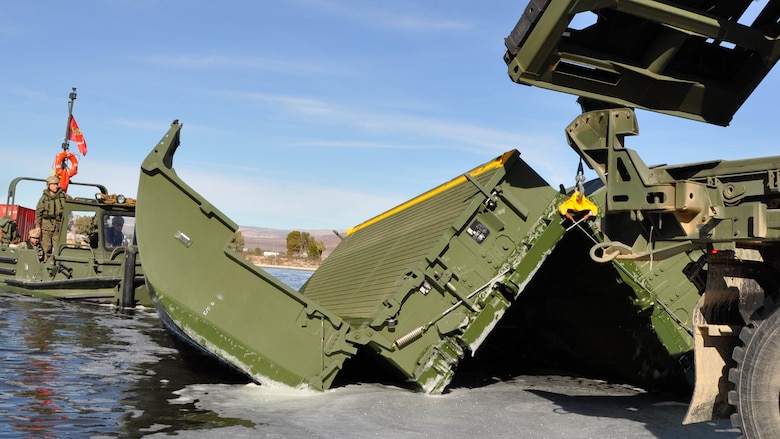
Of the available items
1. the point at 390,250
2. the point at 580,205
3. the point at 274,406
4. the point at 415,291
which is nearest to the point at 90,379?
the point at 274,406

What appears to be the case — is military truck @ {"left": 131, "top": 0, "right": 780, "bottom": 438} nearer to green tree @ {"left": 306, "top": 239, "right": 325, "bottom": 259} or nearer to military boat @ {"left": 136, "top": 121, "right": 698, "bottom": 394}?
military boat @ {"left": 136, "top": 121, "right": 698, "bottom": 394}

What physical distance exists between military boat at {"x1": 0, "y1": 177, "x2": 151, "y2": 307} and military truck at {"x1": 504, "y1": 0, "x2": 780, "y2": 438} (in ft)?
37.9

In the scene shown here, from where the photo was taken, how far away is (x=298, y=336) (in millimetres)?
6473

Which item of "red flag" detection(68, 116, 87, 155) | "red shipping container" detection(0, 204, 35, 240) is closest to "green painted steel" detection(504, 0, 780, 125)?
"red flag" detection(68, 116, 87, 155)

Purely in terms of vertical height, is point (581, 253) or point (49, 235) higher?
point (581, 253)

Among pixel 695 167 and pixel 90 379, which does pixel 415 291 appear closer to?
pixel 695 167

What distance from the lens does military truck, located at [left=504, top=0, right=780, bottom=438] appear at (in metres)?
4.25

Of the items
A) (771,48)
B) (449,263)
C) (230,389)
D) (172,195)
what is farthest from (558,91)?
(230,389)

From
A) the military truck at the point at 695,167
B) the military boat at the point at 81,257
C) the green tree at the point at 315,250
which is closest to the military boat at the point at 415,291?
the military truck at the point at 695,167

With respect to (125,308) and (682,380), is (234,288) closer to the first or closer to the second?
(682,380)

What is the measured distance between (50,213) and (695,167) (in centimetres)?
1497

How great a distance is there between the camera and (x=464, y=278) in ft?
22.3

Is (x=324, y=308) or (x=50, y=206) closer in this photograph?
(x=324, y=308)

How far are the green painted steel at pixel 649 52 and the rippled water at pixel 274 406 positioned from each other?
2.57 metres
